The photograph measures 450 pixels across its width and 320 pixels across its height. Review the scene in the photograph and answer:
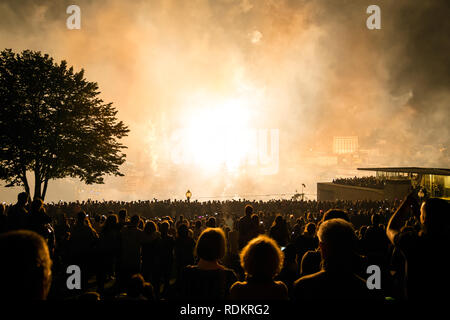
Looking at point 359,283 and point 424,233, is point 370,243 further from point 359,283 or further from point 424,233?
point 359,283

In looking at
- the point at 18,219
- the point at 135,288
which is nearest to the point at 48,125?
the point at 18,219

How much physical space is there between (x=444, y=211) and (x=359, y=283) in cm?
156

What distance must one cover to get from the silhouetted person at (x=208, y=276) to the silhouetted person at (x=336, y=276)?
107 cm

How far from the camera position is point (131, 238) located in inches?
234

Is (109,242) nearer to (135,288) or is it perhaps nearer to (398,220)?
(135,288)

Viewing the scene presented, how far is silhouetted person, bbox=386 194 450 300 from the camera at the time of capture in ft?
8.63

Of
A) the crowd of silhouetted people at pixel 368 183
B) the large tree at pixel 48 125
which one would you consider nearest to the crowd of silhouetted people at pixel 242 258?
the large tree at pixel 48 125

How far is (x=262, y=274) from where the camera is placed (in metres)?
2.41

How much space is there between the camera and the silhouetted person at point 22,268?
1498 mm

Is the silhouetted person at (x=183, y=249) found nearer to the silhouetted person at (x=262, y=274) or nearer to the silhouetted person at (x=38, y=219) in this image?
the silhouetted person at (x=38, y=219)

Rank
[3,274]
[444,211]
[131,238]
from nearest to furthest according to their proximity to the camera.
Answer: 1. [3,274]
2. [444,211]
3. [131,238]
